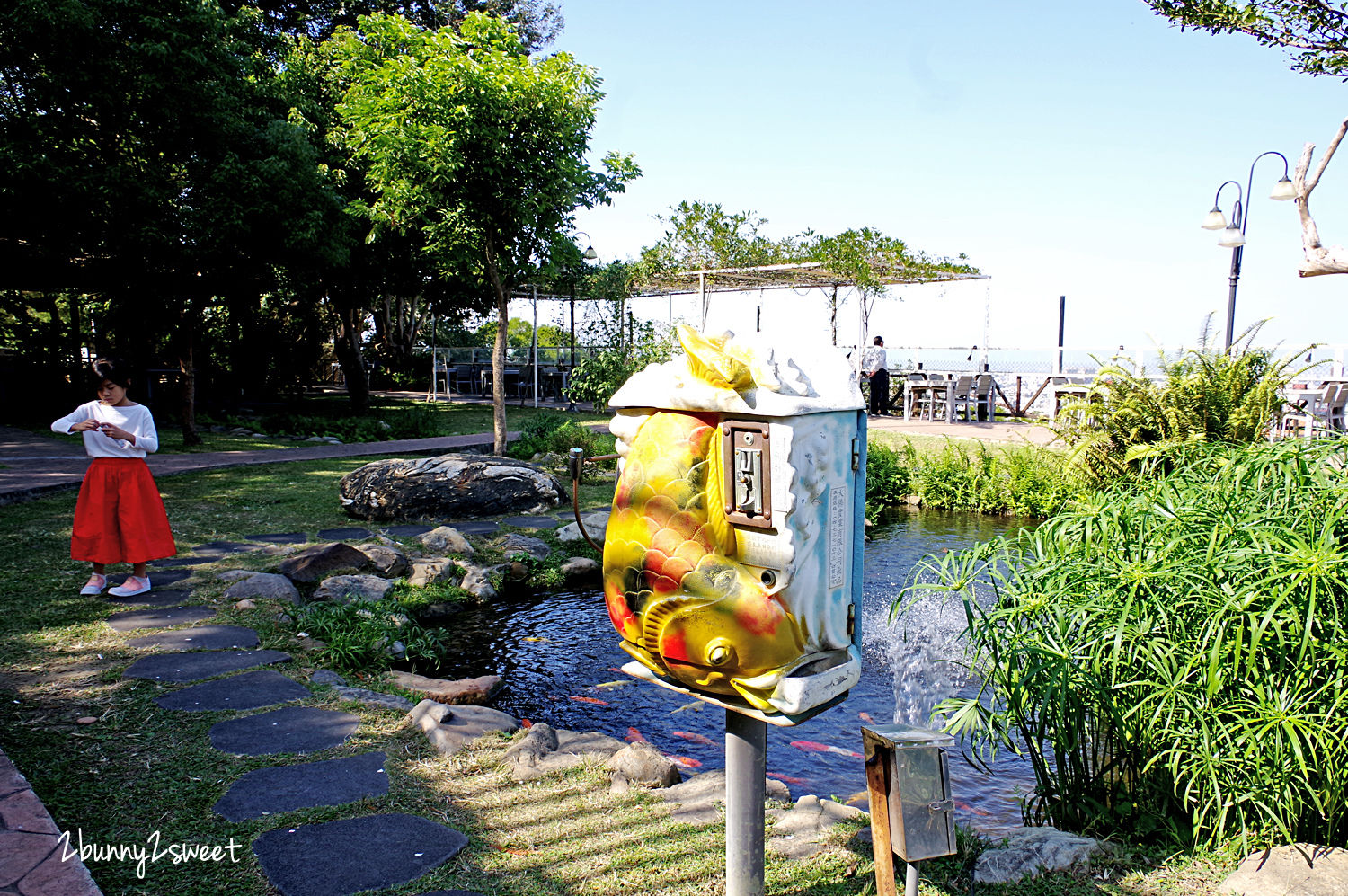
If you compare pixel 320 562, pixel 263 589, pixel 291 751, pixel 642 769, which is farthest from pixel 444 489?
pixel 642 769

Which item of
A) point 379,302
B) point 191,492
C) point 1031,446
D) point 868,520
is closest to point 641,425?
point 868,520

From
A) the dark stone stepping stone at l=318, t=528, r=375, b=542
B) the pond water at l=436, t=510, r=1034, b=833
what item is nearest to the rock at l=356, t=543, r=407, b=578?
the pond water at l=436, t=510, r=1034, b=833

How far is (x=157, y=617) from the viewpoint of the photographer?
454 cm

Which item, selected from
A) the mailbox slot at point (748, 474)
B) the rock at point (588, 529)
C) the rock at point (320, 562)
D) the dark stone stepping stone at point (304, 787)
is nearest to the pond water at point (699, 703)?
the rock at point (588, 529)

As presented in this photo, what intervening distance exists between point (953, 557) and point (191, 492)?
761cm

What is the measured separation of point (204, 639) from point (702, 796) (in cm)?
288

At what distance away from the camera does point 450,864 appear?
2.39 m

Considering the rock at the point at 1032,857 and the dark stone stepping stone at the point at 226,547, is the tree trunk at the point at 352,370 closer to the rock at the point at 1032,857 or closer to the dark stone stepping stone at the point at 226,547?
the dark stone stepping stone at the point at 226,547

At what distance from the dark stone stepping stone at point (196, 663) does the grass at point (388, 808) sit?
9cm

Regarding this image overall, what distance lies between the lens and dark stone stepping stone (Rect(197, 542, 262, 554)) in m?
5.99

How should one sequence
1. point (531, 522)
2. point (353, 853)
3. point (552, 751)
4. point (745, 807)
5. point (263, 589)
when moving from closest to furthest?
1. point (745, 807)
2. point (353, 853)
3. point (552, 751)
4. point (263, 589)
5. point (531, 522)

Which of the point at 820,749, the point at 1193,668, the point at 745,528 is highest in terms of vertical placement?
the point at 745,528

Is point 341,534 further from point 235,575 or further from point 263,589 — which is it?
point 263,589

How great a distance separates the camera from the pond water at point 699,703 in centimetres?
362
